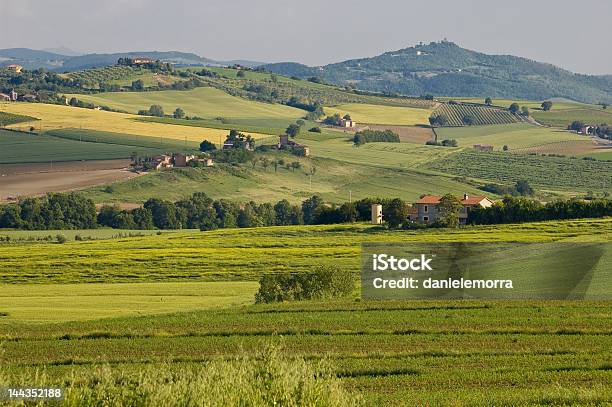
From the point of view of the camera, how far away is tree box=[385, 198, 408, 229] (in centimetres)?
8512


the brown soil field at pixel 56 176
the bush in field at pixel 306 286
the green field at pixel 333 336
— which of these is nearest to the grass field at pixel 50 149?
the brown soil field at pixel 56 176

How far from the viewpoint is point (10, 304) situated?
49.9m

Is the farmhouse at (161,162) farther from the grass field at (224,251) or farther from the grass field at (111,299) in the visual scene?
the grass field at (111,299)

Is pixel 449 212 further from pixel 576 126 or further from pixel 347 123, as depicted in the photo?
pixel 576 126

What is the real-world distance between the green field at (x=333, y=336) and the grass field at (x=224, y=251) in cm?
42

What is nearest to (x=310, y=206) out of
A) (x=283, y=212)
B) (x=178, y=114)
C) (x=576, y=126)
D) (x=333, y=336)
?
(x=283, y=212)

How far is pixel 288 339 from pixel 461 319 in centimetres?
618

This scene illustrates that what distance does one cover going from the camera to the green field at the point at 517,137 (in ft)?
581

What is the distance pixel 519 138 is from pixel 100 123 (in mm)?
66369

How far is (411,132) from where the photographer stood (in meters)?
190

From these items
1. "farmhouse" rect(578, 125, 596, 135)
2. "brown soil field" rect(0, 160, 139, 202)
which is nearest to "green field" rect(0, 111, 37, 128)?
"brown soil field" rect(0, 160, 139, 202)

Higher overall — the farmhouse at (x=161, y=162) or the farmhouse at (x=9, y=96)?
the farmhouse at (x=9, y=96)

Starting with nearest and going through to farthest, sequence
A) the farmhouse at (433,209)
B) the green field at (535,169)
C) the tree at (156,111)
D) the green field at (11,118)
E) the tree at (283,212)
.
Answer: the farmhouse at (433,209)
the tree at (283,212)
the green field at (535,169)
the green field at (11,118)
the tree at (156,111)

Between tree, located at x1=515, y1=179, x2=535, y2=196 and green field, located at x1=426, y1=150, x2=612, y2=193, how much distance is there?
4.13 meters
